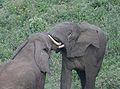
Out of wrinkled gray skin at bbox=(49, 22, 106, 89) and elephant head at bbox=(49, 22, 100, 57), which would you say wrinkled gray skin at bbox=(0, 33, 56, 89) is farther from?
wrinkled gray skin at bbox=(49, 22, 106, 89)

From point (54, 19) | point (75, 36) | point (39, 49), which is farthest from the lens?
point (54, 19)

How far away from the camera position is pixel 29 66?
230 inches

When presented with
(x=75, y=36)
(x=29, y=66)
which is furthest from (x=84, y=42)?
(x=29, y=66)

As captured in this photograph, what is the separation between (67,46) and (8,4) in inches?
195

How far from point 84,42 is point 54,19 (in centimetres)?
365

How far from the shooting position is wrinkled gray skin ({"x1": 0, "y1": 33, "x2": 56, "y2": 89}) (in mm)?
5676

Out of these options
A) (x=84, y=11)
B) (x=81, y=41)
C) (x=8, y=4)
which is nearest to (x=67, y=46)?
(x=81, y=41)

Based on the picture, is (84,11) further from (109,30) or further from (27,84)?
(27,84)

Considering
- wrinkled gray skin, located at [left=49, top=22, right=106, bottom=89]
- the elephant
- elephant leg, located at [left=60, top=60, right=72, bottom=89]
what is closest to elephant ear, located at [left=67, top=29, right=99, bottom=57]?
wrinkled gray skin, located at [left=49, top=22, right=106, bottom=89]

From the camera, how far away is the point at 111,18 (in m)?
9.85

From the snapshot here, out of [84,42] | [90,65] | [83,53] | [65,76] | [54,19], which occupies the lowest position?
[54,19]

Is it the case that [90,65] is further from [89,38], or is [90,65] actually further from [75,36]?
[75,36]

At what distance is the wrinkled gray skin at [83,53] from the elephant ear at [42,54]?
58 centimetres

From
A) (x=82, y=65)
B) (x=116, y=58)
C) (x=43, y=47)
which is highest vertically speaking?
(x=43, y=47)
